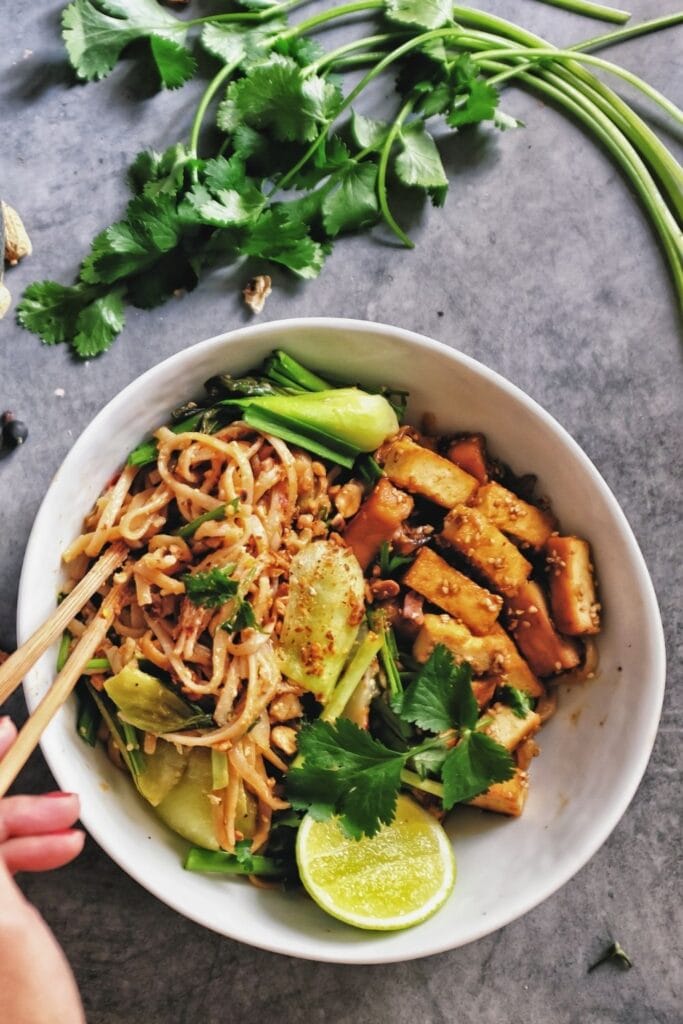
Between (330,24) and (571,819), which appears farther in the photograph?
(330,24)

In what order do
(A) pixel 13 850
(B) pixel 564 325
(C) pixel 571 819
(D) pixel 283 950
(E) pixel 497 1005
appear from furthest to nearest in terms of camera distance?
(B) pixel 564 325 < (E) pixel 497 1005 < (C) pixel 571 819 < (D) pixel 283 950 < (A) pixel 13 850

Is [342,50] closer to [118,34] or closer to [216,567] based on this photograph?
[118,34]

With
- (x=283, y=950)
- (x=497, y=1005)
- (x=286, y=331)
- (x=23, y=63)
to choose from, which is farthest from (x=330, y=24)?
(x=497, y=1005)

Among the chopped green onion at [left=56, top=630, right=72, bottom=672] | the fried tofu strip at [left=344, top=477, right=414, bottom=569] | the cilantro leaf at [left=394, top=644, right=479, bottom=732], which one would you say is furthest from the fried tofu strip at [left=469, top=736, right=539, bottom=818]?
the chopped green onion at [left=56, top=630, right=72, bottom=672]

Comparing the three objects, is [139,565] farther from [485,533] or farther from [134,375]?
[485,533]

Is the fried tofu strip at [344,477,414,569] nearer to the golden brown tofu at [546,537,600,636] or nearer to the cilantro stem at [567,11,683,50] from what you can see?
the golden brown tofu at [546,537,600,636]

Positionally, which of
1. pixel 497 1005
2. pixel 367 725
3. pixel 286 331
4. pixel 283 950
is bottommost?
pixel 497 1005

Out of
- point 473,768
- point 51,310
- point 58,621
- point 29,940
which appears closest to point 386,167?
point 51,310
